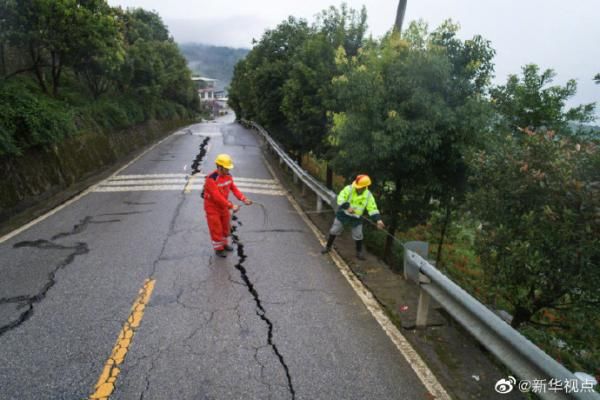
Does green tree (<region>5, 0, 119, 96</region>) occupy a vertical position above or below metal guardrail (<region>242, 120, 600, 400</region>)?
above

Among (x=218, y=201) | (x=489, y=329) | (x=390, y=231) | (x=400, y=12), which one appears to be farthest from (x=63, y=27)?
(x=489, y=329)

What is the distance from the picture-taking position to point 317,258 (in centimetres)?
689

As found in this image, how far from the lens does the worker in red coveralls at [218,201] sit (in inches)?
257

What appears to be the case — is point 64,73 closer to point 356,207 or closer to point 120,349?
point 356,207

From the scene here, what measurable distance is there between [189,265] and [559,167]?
17.1ft

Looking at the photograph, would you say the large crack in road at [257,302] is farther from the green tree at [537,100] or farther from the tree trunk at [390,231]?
the green tree at [537,100]

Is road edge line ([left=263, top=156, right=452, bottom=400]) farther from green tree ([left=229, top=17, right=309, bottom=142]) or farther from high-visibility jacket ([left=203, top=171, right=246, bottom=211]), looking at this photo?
green tree ([left=229, top=17, right=309, bottom=142])

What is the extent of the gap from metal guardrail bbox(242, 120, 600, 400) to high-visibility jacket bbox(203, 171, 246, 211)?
3.21 m

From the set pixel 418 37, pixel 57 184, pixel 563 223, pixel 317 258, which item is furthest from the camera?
pixel 57 184

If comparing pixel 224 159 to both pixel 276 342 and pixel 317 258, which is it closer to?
pixel 317 258

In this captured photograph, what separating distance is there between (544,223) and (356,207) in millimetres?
3139

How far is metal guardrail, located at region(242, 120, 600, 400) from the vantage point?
2.77 metres

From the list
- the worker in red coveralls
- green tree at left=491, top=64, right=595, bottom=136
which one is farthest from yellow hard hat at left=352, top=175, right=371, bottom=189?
green tree at left=491, top=64, right=595, bottom=136

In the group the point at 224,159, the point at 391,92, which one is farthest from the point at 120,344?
the point at 391,92
